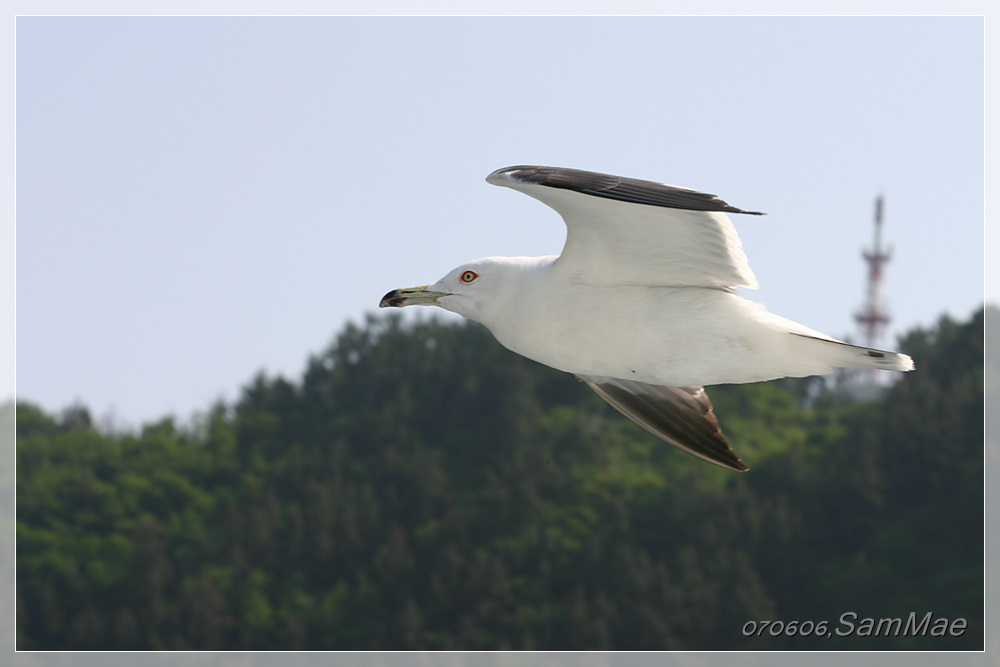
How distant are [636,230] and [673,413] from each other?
1.96 metres

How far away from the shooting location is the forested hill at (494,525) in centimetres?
3338

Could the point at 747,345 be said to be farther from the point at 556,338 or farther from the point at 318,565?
the point at 318,565

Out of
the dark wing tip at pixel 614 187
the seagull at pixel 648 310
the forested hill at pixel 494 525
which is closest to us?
the dark wing tip at pixel 614 187

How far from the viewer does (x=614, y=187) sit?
5.11m

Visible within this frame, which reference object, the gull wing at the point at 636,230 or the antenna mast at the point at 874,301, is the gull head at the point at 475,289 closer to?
the gull wing at the point at 636,230

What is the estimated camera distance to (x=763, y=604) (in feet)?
109

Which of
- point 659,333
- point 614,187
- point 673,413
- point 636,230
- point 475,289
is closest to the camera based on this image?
point 614,187

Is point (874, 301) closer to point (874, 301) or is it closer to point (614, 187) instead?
point (874, 301)

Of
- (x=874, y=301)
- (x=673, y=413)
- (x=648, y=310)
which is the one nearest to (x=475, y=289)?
(x=648, y=310)

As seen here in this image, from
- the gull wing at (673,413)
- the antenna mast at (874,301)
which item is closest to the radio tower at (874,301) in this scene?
the antenna mast at (874,301)

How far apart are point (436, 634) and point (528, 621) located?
8.67ft

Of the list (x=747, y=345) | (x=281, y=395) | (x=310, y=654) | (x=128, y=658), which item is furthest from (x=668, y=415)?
(x=281, y=395)

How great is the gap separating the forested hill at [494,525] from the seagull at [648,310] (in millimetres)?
28104

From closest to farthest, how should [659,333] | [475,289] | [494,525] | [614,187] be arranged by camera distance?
[614,187], [659,333], [475,289], [494,525]
